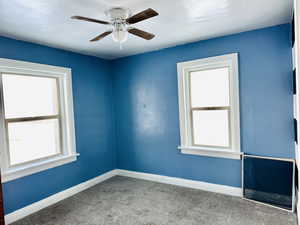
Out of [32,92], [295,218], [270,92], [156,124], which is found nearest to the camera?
[295,218]

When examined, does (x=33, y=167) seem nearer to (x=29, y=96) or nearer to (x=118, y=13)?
(x=29, y=96)

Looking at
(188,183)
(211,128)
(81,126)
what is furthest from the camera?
(81,126)

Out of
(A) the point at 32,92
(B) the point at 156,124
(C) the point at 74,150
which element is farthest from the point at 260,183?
(A) the point at 32,92

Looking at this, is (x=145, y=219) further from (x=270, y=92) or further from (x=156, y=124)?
(x=270, y=92)

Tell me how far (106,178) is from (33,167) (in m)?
1.59

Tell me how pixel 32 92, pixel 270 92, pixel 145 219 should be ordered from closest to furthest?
1. pixel 145 219
2. pixel 270 92
3. pixel 32 92

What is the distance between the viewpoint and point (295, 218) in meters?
2.46

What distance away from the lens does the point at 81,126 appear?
12.2 feet

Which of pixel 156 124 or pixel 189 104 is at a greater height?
pixel 189 104

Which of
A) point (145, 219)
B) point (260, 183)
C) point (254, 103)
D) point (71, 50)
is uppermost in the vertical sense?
point (71, 50)

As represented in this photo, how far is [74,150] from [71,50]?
70.3 inches

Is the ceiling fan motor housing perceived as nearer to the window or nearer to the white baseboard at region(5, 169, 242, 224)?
the window

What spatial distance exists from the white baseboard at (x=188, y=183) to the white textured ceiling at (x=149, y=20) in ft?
8.03

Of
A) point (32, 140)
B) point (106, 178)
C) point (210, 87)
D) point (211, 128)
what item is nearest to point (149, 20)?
point (210, 87)
